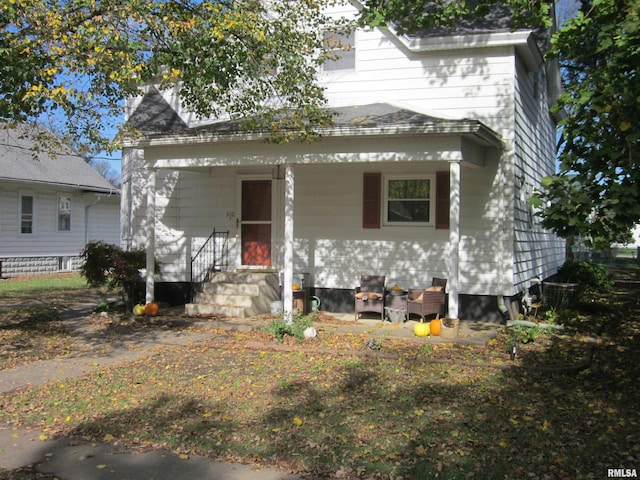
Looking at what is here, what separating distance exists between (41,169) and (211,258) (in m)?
13.3

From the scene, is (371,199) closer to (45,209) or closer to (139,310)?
(139,310)

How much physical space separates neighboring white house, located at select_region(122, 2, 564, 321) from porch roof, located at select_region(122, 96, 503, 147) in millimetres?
29

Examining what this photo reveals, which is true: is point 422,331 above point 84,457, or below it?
above

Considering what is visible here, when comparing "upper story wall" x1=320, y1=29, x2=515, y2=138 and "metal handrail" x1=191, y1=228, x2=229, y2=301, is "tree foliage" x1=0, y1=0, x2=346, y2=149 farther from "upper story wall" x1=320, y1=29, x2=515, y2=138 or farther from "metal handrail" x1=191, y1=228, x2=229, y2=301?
"metal handrail" x1=191, y1=228, x2=229, y2=301

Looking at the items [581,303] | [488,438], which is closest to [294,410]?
[488,438]

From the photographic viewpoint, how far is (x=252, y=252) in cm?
1208

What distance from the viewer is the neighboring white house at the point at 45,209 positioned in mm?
20219

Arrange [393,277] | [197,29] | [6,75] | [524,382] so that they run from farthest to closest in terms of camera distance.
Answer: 1. [393,277]
2. [197,29]
3. [6,75]
4. [524,382]

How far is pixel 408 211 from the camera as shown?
35.9 feet

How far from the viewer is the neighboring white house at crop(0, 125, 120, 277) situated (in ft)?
66.3

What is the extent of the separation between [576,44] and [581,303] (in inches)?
279

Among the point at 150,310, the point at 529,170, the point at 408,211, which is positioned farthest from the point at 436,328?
the point at 150,310

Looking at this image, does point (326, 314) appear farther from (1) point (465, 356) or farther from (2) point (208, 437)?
(2) point (208, 437)

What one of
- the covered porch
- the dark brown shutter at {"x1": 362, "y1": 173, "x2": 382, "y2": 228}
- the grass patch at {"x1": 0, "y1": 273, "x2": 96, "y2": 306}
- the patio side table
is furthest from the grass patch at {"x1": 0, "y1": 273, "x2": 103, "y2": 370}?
the dark brown shutter at {"x1": 362, "y1": 173, "x2": 382, "y2": 228}
